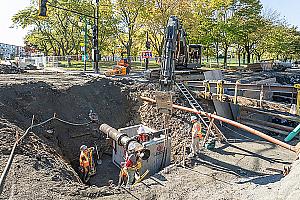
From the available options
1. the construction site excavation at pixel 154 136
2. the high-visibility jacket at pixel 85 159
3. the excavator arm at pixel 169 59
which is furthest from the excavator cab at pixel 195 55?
the high-visibility jacket at pixel 85 159

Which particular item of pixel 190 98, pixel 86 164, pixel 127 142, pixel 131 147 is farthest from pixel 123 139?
pixel 190 98

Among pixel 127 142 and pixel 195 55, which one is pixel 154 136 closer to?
pixel 127 142

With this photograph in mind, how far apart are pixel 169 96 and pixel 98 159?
510cm

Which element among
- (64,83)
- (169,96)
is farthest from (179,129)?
(64,83)

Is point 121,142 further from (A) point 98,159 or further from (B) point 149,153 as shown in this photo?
(A) point 98,159

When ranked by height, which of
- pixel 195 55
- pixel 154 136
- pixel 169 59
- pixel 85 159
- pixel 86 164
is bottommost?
pixel 86 164

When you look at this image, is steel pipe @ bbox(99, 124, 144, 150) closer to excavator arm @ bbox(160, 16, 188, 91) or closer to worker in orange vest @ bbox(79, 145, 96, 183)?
worker in orange vest @ bbox(79, 145, 96, 183)

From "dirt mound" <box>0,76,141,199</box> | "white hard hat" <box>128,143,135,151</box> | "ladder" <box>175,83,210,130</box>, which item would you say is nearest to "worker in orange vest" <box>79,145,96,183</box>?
"dirt mound" <box>0,76,141,199</box>

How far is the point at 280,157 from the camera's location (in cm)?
1098

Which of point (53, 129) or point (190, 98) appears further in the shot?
point (190, 98)

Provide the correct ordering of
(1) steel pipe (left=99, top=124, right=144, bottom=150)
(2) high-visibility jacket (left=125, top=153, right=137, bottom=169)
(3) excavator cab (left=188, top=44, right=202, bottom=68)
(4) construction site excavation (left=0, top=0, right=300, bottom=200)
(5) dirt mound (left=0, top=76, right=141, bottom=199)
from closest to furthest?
(5) dirt mound (left=0, top=76, right=141, bottom=199), (4) construction site excavation (left=0, top=0, right=300, bottom=200), (2) high-visibility jacket (left=125, top=153, right=137, bottom=169), (1) steel pipe (left=99, top=124, right=144, bottom=150), (3) excavator cab (left=188, top=44, right=202, bottom=68)

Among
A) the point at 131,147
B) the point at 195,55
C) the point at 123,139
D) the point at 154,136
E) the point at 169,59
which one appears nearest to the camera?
the point at 131,147

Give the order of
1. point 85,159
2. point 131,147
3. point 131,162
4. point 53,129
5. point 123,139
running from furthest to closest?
point 53,129 < point 85,159 < point 123,139 < point 131,147 < point 131,162

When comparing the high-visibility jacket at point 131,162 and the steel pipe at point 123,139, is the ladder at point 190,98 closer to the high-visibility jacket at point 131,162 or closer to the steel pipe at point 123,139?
the steel pipe at point 123,139
